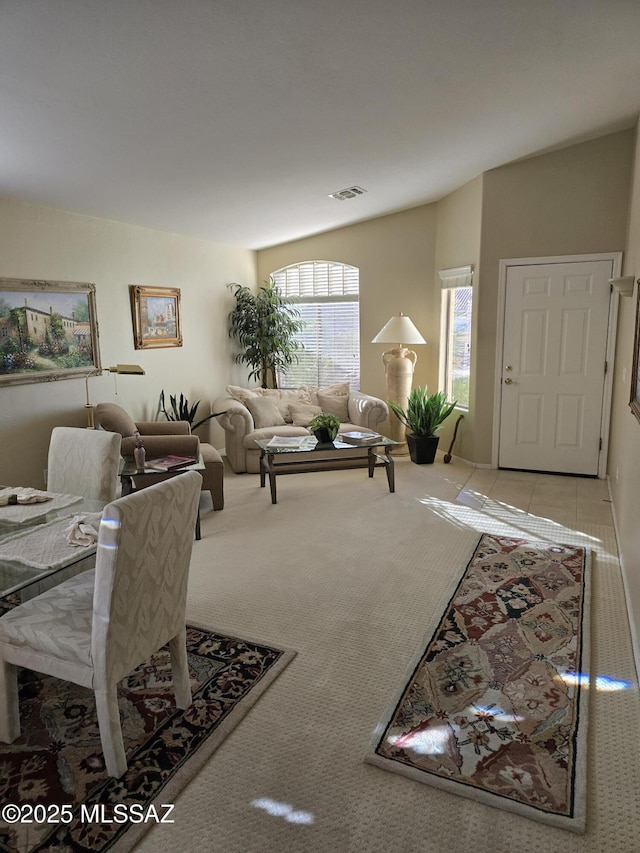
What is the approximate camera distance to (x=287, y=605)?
3.04 m

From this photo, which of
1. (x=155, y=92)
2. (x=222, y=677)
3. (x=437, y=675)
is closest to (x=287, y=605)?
(x=222, y=677)

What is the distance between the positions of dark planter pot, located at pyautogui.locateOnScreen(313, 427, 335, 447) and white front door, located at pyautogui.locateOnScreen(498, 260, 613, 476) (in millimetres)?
1820

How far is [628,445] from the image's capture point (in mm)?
3742

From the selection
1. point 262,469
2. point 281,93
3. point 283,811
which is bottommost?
point 283,811

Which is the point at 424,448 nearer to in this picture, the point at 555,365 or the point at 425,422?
the point at 425,422

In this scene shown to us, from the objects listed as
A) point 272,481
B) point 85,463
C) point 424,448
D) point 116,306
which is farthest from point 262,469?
point 85,463

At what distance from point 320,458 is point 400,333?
1687 millimetres

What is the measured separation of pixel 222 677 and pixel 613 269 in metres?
4.62

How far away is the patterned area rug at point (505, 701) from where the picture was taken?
1.88 meters

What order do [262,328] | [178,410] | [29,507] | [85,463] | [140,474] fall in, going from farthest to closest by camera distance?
[262,328] → [178,410] → [140,474] → [85,463] → [29,507]

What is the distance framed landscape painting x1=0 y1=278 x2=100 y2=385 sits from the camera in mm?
4055

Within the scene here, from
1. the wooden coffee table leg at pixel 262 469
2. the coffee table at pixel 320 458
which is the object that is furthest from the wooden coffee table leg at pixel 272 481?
the wooden coffee table leg at pixel 262 469

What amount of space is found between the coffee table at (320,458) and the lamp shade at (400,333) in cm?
131

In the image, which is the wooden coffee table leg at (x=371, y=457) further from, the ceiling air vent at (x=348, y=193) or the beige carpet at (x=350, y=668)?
the ceiling air vent at (x=348, y=193)
